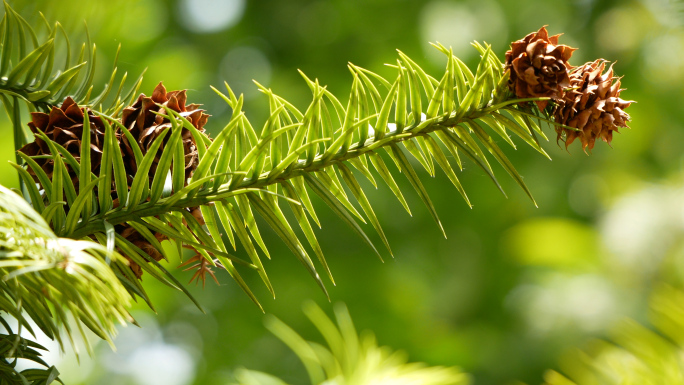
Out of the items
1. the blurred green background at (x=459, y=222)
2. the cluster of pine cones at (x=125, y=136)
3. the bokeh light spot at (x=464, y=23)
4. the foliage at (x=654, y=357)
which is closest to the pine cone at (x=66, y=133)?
the cluster of pine cones at (x=125, y=136)

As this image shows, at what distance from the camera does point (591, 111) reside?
0.74 feet

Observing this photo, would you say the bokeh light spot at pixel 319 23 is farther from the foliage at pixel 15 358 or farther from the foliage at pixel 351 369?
the foliage at pixel 15 358

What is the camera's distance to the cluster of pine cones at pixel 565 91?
22cm

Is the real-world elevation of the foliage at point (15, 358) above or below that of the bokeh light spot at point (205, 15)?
below

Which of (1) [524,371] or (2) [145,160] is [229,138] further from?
(1) [524,371]

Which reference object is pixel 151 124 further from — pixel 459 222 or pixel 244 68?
pixel 244 68

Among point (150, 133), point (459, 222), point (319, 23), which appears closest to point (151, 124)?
point (150, 133)

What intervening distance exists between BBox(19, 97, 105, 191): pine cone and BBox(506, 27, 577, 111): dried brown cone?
0.16 meters

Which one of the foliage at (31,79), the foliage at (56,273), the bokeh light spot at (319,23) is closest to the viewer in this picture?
the foliage at (56,273)

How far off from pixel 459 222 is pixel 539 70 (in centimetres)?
249

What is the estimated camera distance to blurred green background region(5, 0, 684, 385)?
2.08m

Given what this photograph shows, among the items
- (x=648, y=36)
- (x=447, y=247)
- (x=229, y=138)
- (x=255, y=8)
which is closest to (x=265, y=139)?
(x=229, y=138)

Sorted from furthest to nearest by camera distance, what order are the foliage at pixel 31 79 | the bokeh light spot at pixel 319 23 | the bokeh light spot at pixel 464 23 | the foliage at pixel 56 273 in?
the bokeh light spot at pixel 319 23 < the bokeh light spot at pixel 464 23 < the foliage at pixel 31 79 < the foliage at pixel 56 273

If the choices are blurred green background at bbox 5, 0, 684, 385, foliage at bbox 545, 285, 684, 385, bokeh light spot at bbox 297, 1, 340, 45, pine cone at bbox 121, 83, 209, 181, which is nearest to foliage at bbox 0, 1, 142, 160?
pine cone at bbox 121, 83, 209, 181
